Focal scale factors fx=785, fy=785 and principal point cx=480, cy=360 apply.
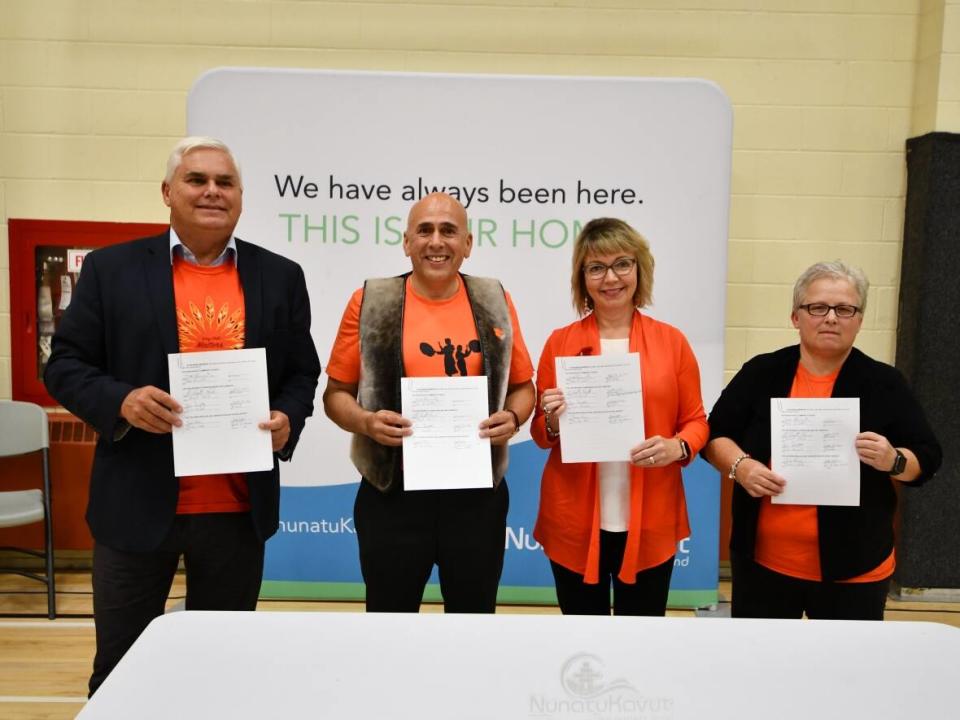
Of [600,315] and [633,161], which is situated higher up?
[633,161]

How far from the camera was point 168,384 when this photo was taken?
1975mm

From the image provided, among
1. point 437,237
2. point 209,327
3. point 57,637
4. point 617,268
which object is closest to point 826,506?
point 617,268

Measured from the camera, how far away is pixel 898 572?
153 inches

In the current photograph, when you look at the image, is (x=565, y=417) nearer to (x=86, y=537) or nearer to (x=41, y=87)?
(x=86, y=537)

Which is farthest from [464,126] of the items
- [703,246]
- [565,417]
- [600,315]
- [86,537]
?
[86,537]

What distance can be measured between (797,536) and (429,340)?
43.2 inches

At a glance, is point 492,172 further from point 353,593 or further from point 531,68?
point 353,593

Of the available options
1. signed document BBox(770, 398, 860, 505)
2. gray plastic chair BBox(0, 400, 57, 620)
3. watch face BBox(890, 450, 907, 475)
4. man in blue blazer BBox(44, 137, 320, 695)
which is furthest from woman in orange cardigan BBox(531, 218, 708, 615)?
gray plastic chair BBox(0, 400, 57, 620)

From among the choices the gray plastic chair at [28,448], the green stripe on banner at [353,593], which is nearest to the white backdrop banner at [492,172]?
the green stripe on banner at [353,593]

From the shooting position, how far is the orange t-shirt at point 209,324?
1980 mm

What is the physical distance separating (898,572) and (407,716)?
3.87m

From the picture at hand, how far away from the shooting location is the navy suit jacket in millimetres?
1931

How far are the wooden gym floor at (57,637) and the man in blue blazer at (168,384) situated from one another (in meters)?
1.01

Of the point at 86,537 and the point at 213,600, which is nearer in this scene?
the point at 213,600
